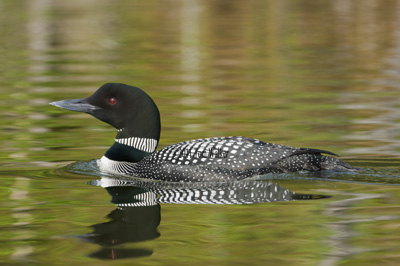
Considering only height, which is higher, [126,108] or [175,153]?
[126,108]

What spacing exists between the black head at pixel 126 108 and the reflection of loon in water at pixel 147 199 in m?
0.41

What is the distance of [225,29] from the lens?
26062mm

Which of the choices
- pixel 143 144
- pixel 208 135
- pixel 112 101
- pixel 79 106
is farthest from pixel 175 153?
pixel 208 135

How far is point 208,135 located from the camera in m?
9.05

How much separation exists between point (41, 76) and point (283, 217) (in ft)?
30.8

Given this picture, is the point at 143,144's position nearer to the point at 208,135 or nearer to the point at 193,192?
the point at 193,192

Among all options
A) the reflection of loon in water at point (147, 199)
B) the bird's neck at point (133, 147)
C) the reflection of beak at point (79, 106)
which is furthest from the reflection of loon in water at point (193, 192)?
the reflection of beak at point (79, 106)

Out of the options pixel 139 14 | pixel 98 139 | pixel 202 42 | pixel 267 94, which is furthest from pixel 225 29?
pixel 98 139

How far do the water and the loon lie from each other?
4.3 inches

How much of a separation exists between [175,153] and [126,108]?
0.57 m

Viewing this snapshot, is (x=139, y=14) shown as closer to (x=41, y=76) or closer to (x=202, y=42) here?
(x=202, y=42)

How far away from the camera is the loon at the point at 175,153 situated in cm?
690

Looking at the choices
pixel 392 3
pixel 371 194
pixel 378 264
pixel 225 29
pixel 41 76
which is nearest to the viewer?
pixel 378 264

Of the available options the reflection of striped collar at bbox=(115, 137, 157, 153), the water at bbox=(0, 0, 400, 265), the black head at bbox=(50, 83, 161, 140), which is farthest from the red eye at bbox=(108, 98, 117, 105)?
the water at bbox=(0, 0, 400, 265)
